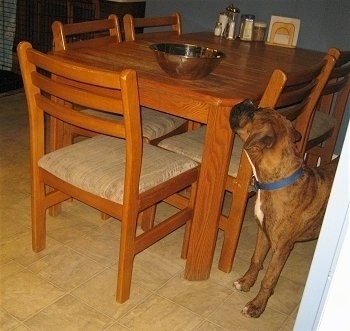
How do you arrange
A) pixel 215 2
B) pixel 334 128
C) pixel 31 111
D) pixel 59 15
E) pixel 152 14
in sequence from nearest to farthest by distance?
pixel 31 111 → pixel 334 128 → pixel 215 2 → pixel 152 14 → pixel 59 15

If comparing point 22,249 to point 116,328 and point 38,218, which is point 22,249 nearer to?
point 38,218

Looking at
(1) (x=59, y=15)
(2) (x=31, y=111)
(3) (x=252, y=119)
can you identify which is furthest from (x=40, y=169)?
(1) (x=59, y=15)

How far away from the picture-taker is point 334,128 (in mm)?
2592

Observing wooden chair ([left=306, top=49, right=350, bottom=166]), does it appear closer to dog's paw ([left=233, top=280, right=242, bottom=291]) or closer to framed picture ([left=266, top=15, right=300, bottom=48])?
framed picture ([left=266, top=15, right=300, bottom=48])

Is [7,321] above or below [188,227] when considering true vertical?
below

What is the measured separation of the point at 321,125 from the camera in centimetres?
245

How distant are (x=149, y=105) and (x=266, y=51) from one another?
1.32 metres

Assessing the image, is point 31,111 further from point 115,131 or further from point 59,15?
point 59,15

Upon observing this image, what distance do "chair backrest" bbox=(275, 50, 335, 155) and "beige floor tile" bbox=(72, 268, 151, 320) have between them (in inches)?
36.0

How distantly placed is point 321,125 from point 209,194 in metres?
1.01

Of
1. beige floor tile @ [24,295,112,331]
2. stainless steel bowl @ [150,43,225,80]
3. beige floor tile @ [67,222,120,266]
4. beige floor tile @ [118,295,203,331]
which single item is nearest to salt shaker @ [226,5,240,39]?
→ stainless steel bowl @ [150,43,225,80]

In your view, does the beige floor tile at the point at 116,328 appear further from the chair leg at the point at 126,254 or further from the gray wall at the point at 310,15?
the gray wall at the point at 310,15

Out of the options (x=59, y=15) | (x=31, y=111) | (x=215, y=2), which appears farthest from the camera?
(x=59, y=15)

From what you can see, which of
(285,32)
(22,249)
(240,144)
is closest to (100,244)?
(22,249)
